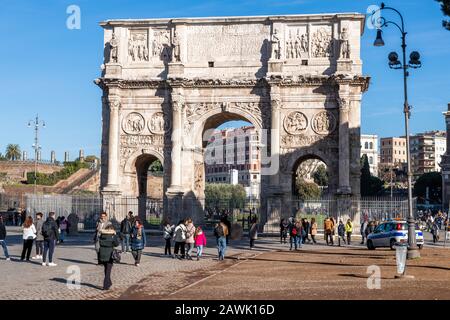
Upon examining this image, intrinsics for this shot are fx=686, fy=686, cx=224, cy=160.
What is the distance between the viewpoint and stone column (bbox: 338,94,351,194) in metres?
33.2

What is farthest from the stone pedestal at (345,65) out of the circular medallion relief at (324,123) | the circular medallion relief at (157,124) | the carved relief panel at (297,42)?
the circular medallion relief at (157,124)

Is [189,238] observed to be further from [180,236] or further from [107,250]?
[107,250]

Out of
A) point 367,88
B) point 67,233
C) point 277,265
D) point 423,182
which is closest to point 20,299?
point 277,265

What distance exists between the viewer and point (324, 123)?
34.4 meters

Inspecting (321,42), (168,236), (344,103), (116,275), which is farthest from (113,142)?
(116,275)

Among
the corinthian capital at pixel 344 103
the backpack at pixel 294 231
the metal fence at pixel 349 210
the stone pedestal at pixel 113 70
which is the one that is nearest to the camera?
the backpack at pixel 294 231

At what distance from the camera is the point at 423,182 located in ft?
292

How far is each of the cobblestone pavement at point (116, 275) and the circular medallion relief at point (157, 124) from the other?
36.8 feet

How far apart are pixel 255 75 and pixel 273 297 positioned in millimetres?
23405

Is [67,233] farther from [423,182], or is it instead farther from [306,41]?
[423,182]

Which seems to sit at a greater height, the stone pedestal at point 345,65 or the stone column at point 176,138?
the stone pedestal at point 345,65

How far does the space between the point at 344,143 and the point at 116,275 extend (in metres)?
19.5

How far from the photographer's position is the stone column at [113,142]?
3538 centimetres

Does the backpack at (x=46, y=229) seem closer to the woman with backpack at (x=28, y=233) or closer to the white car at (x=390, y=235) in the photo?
the woman with backpack at (x=28, y=233)
